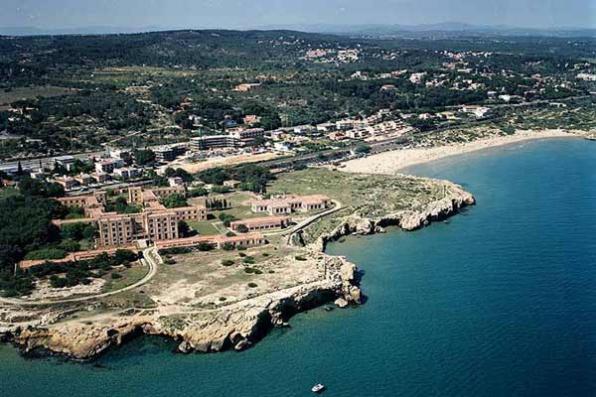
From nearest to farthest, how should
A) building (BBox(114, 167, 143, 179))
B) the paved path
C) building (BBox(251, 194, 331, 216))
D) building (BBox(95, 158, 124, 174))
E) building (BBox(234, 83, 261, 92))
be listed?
the paved path < building (BBox(251, 194, 331, 216)) < building (BBox(114, 167, 143, 179)) < building (BBox(95, 158, 124, 174)) < building (BBox(234, 83, 261, 92))

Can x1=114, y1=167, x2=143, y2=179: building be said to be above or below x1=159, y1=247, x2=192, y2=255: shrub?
above

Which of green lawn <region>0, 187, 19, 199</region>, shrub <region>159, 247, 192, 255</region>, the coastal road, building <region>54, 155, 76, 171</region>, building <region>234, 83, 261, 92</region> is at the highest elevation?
building <region>234, 83, 261, 92</region>

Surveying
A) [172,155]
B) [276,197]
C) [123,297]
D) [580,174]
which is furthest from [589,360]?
[172,155]

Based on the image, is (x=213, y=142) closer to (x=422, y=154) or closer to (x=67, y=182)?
(x=67, y=182)

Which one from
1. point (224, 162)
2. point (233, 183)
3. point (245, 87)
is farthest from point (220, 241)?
point (245, 87)

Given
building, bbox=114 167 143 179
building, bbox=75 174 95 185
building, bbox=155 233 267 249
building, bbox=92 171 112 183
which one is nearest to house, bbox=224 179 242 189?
building, bbox=114 167 143 179

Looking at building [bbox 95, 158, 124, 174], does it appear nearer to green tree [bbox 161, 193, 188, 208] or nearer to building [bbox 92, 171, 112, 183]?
building [bbox 92, 171, 112, 183]

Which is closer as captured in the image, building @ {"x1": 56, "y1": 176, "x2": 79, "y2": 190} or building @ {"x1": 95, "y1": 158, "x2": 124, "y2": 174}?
building @ {"x1": 56, "y1": 176, "x2": 79, "y2": 190}
